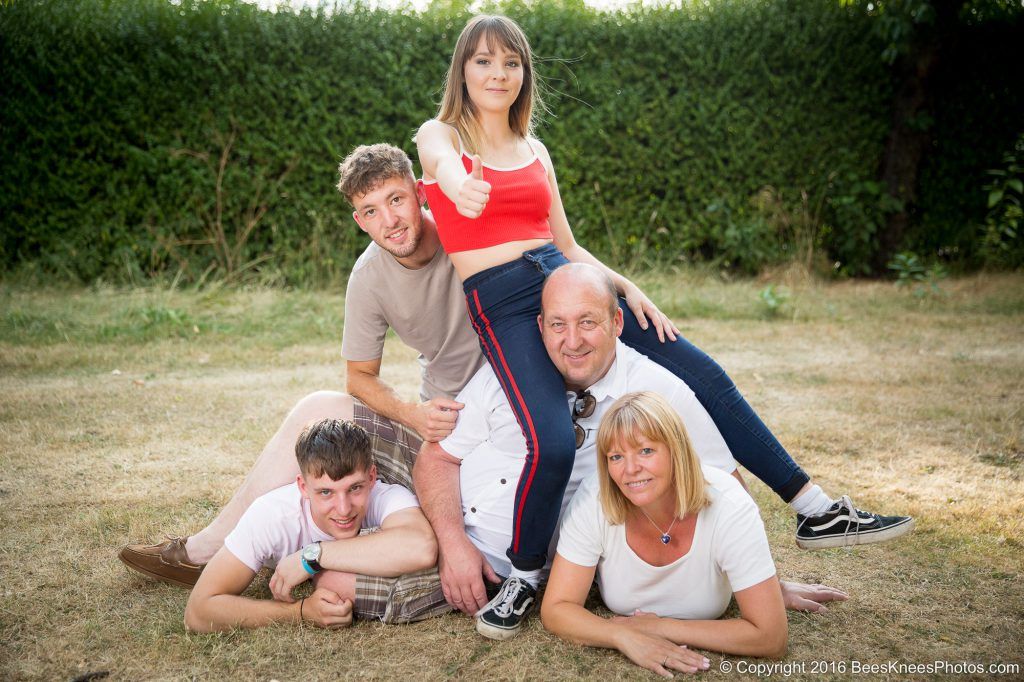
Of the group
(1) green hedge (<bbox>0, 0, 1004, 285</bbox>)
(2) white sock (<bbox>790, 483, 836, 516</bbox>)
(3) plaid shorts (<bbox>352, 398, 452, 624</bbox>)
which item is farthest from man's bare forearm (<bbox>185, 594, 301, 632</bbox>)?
(1) green hedge (<bbox>0, 0, 1004, 285</bbox>)

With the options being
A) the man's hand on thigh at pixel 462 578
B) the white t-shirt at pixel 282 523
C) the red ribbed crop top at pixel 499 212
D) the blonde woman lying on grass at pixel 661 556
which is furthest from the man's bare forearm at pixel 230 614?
the red ribbed crop top at pixel 499 212

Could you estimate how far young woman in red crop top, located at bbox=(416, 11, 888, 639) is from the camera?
2.74 m

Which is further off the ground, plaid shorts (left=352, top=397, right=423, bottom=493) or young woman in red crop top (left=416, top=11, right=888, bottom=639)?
young woman in red crop top (left=416, top=11, right=888, bottom=639)

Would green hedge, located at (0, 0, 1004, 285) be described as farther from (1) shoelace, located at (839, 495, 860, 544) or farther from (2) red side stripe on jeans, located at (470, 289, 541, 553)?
(1) shoelace, located at (839, 495, 860, 544)

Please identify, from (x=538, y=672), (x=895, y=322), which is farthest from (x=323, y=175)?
(x=538, y=672)

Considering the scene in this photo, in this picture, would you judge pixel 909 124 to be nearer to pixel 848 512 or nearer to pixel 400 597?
pixel 848 512

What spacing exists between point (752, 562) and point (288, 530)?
1.52m

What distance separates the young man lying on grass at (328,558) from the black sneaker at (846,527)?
4.28ft

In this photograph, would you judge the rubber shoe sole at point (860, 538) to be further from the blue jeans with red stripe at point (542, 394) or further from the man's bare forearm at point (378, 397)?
the man's bare forearm at point (378, 397)

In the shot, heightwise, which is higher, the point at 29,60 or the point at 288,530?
the point at 29,60

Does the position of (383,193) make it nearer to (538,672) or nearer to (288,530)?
(288,530)

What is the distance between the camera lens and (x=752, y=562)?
2.48 metres

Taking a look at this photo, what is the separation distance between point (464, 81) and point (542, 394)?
4.47ft

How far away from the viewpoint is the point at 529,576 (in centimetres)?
286
